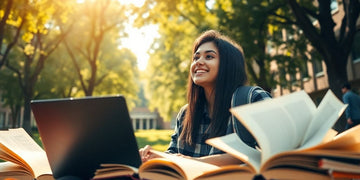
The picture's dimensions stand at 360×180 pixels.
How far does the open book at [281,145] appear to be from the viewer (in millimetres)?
1164

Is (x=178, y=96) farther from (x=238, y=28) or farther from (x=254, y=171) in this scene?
(x=254, y=171)

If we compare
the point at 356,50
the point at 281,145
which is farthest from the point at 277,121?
the point at 356,50

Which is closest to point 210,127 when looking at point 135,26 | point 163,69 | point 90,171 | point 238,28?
point 90,171

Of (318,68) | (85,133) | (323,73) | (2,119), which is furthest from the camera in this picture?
(2,119)

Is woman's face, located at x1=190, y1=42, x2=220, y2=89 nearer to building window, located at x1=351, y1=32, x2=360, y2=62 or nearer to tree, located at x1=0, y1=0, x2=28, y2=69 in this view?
tree, located at x1=0, y1=0, x2=28, y2=69

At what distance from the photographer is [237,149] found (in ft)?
4.67

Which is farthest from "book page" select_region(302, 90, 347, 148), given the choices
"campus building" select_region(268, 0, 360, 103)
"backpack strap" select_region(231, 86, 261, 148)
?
"campus building" select_region(268, 0, 360, 103)

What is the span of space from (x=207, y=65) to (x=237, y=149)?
1.22 meters

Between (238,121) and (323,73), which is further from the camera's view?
(323,73)

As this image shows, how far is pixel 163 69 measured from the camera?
24.1 metres

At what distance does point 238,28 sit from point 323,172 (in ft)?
40.0

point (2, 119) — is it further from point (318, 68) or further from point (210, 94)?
point (210, 94)

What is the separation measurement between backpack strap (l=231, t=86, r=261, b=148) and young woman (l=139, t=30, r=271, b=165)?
0.22m

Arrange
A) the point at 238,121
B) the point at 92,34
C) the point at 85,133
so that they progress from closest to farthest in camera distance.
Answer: the point at 85,133 < the point at 238,121 < the point at 92,34
